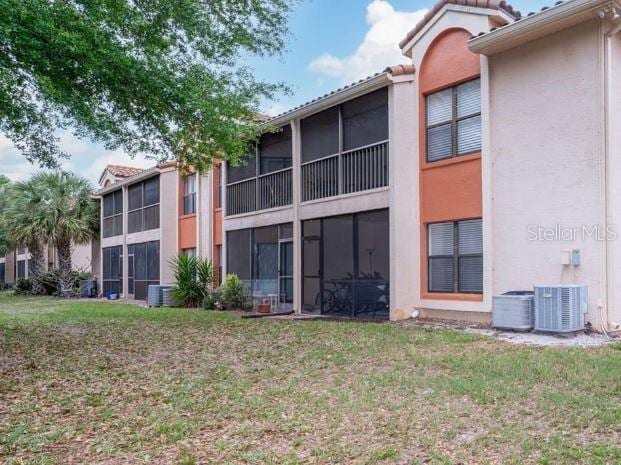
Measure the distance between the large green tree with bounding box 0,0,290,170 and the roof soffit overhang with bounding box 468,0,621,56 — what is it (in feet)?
15.0

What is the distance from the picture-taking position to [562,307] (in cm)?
1003

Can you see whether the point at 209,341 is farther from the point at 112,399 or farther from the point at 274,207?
the point at 274,207

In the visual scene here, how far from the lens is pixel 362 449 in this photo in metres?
4.83

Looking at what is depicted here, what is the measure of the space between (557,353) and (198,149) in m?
8.24

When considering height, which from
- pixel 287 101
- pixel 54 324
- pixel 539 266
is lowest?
pixel 54 324

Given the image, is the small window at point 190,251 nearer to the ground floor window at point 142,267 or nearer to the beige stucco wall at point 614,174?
the ground floor window at point 142,267

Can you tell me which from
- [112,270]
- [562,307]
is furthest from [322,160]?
[112,270]

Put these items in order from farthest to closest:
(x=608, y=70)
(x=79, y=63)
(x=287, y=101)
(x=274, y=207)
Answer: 1. (x=274, y=207)
2. (x=287, y=101)
3. (x=608, y=70)
4. (x=79, y=63)

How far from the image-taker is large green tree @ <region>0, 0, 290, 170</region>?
8.76 metres

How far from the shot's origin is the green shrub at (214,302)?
17.9 m

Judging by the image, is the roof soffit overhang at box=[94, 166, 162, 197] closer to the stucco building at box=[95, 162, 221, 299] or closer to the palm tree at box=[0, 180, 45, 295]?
the stucco building at box=[95, 162, 221, 299]

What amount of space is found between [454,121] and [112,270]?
851 inches

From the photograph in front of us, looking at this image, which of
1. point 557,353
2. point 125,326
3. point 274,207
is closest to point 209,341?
point 125,326

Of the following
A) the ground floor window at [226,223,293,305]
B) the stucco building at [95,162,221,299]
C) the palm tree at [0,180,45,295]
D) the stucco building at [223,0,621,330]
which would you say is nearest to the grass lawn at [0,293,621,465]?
the stucco building at [223,0,621,330]
